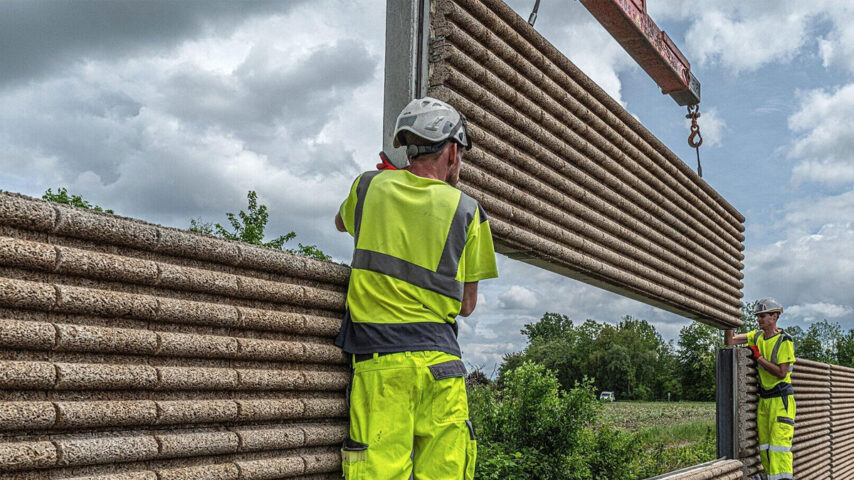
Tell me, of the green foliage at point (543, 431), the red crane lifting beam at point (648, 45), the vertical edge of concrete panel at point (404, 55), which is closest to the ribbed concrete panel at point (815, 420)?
the green foliage at point (543, 431)

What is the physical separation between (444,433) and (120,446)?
1.09 meters

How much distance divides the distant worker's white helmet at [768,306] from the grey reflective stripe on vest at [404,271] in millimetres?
7103

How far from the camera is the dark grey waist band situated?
8.84ft

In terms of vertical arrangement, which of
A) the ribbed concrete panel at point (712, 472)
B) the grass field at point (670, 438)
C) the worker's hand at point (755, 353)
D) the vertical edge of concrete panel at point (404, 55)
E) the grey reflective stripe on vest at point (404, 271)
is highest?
the vertical edge of concrete panel at point (404, 55)

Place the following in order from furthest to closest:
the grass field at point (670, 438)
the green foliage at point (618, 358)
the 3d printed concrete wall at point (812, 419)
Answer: the green foliage at point (618, 358) → the grass field at point (670, 438) → the 3d printed concrete wall at point (812, 419)

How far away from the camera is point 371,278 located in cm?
277

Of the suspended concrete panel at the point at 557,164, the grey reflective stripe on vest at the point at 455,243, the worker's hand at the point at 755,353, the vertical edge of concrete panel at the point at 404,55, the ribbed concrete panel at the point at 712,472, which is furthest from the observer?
the worker's hand at the point at 755,353

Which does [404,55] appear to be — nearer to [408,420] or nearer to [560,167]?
[560,167]

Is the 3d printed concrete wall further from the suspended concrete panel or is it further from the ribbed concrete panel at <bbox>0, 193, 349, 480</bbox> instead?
the ribbed concrete panel at <bbox>0, 193, 349, 480</bbox>

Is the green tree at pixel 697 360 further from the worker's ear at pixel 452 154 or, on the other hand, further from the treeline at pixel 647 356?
the worker's ear at pixel 452 154

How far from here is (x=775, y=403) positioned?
8.16m

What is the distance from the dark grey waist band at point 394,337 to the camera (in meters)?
2.69

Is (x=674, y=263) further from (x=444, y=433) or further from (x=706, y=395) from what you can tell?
(x=706, y=395)

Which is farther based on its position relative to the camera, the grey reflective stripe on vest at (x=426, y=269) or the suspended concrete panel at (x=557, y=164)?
the suspended concrete panel at (x=557, y=164)
